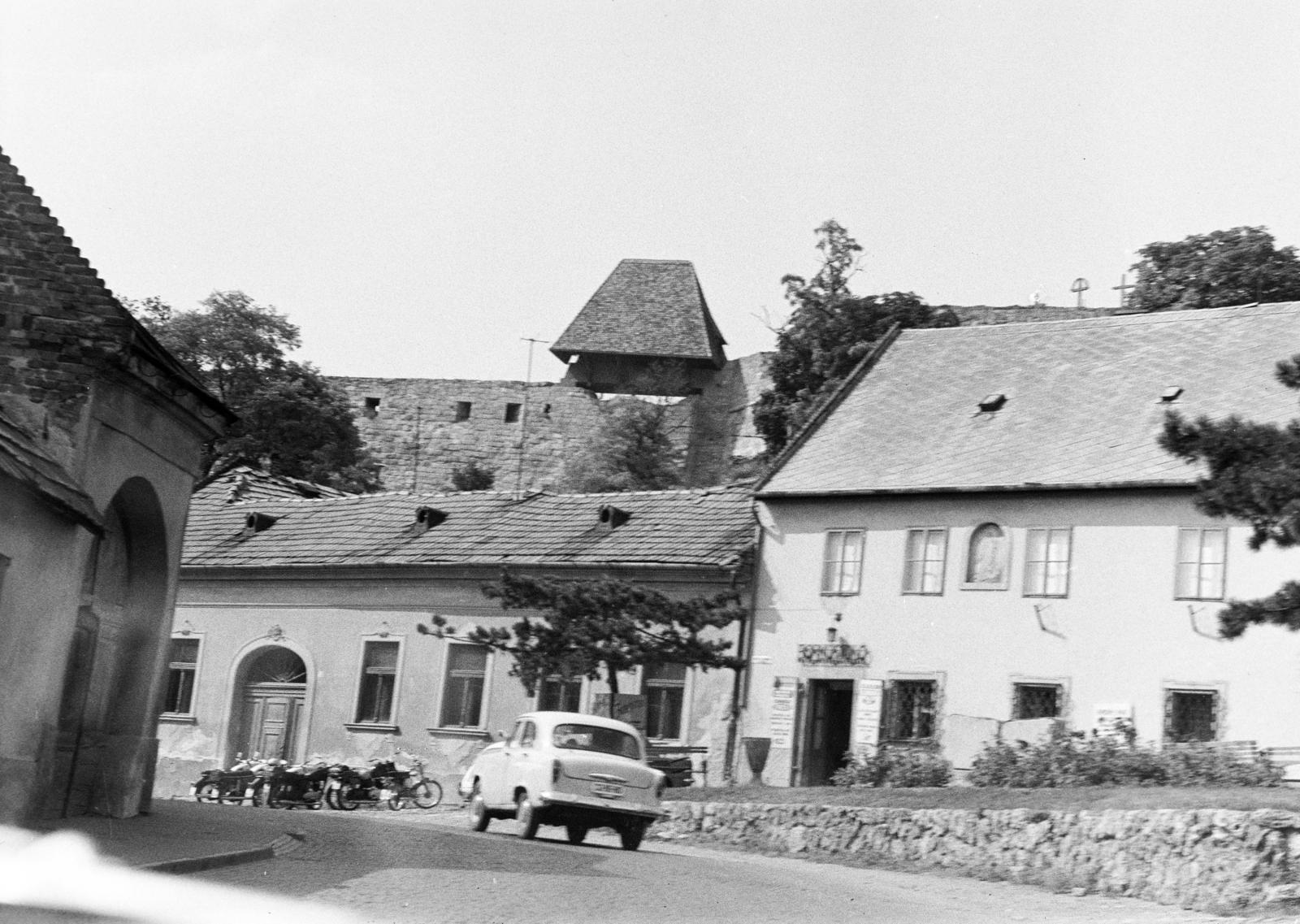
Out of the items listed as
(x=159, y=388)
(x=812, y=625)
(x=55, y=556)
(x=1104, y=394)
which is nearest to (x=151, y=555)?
(x=159, y=388)

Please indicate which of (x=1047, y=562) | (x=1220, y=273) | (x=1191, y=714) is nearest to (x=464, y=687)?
(x=1047, y=562)

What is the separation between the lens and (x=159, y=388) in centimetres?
2192

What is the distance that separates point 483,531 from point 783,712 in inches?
360

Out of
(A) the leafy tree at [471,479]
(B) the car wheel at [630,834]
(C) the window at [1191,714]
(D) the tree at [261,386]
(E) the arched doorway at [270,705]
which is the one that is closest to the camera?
(B) the car wheel at [630,834]

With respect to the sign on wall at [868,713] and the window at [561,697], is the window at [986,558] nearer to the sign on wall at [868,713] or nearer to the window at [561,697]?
the sign on wall at [868,713]

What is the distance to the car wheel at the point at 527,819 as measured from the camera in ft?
79.7

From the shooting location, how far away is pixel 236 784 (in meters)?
36.5

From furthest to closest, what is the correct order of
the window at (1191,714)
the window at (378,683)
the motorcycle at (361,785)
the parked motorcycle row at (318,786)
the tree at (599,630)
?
1. the window at (378,683)
2. the motorcycle at (361,785)
3. the parked motorcycle row at (318,786)
4. the tree at (599,630)
5. the window at (1191,714)

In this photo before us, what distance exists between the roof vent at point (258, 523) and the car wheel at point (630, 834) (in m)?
24.1

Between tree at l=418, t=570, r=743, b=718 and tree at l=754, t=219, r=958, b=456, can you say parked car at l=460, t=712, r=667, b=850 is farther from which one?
tree at l=754, t=219, r=958, b=456

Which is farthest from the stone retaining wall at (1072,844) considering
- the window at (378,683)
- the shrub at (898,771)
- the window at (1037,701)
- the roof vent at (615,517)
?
the window at (378,683)

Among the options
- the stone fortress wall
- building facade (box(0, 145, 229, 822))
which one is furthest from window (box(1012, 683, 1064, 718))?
the stone fortress wall

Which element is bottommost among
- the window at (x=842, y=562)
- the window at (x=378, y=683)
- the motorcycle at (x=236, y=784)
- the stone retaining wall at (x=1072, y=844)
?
the motorcycle at (x=236, y=784)

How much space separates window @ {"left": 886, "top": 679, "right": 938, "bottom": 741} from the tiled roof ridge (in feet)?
30.4
